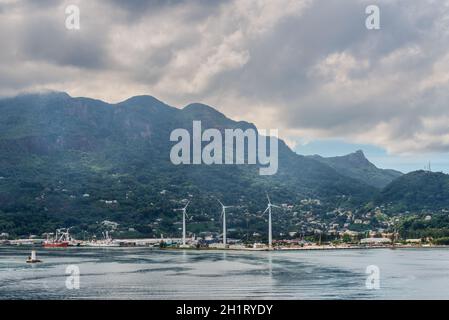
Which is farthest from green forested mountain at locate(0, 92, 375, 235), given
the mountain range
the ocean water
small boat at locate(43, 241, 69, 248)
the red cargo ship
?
the ocean water

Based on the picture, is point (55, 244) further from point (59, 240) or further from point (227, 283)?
point (227, 283)

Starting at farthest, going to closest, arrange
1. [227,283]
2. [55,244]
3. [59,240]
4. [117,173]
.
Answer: [117,173], [59,240], [55,244], [227,283]

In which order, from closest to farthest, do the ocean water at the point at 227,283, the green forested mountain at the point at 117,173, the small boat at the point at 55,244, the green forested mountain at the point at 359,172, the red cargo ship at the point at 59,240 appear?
the ocean water at the point at 227,283, the small boat at the point at 55,244, the red cargo ship at the point at 59,240, the green forested mountain at the point at 117,173, the green forested mountain at the point at 359,172

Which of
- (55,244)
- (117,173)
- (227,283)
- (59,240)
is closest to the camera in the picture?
(227,283)

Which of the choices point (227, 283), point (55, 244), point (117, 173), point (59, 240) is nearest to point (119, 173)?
point (117, 173)

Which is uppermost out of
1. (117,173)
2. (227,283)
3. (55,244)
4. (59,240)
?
(117,173)

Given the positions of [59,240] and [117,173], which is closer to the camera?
[59,240]

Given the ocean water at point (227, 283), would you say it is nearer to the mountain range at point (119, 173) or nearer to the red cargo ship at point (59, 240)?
the red cargo ship at point (59, 240)

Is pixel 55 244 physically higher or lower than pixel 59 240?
lower

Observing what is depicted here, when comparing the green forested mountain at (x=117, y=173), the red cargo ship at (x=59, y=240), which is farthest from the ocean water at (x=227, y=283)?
the green forested mountain at (x=117, y=173)

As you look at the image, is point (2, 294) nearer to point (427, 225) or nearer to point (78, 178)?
point (427, 225)
